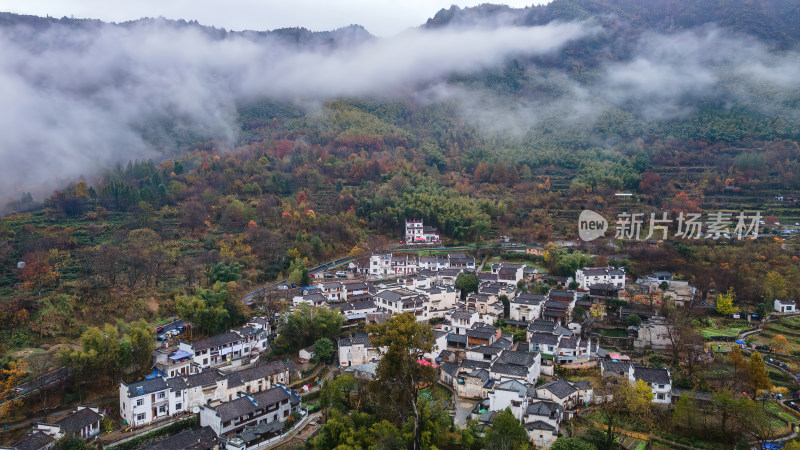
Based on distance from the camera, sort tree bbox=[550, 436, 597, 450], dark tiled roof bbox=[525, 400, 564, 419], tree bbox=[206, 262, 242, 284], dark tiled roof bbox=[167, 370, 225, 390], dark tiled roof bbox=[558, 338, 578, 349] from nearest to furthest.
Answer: tree bbox=[550, 436, 597, 450]
dark tiled roof bbox=[525, 400, 564, 419]
dark tiled roof bbox=[167, 370, 225, 390]
dark tiled roof bbox=[558, 338, 578, 349]
tree bbox=[206, 262, 242, 284]

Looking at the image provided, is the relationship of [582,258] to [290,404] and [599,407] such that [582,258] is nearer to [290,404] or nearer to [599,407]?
[599,407]

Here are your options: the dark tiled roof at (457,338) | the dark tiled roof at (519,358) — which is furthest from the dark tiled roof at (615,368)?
the dark tiled roof at (457,338)

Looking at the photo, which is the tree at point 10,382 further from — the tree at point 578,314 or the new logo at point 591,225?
the new logo at point 591,225

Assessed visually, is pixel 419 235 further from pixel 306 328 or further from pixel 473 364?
pixel 473 364

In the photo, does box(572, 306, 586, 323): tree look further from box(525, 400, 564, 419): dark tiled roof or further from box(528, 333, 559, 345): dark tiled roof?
box(525, 400, 564, 419): dark tiled roof

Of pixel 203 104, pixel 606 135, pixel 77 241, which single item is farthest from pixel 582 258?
pixel 203 104

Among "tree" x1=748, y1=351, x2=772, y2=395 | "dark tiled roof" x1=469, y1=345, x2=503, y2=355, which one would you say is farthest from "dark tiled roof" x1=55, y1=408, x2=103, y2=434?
"tree" x1=748, y1=351, x2=772, y2=395
